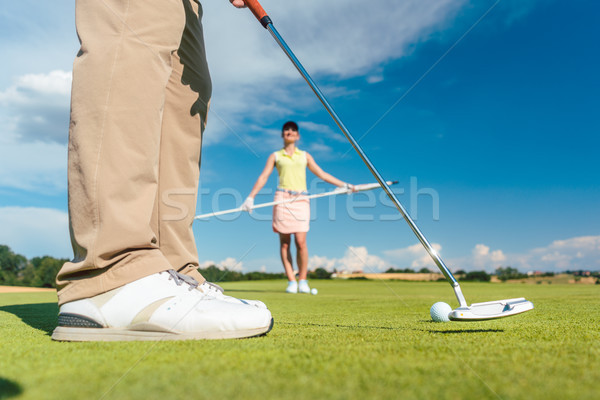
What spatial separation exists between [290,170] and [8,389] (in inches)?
245

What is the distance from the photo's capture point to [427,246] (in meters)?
1.88

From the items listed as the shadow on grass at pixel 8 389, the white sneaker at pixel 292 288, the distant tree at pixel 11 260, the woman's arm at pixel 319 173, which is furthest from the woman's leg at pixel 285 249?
the distant tree at pixel 11 260

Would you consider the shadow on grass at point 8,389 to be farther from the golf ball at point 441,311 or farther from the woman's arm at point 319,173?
the woman's arm at point 319,173

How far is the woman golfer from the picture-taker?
667cm

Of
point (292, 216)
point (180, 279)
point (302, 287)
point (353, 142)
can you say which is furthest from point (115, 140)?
point (292, 216)

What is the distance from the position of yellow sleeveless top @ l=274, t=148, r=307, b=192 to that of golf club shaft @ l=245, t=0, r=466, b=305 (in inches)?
180

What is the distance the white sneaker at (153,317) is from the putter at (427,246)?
2.57ft

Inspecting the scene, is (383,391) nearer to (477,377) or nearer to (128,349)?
(477,377)

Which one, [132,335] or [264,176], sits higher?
[264,176]

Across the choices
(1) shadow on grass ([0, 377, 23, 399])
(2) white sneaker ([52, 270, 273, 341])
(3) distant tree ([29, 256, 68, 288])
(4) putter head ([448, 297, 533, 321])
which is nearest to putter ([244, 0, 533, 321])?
(4) putter head ([448, 297, 533, 321])

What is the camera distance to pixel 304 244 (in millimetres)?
6652

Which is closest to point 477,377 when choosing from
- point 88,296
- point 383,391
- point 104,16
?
point 383,391

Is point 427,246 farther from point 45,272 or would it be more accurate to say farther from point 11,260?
point 11,260

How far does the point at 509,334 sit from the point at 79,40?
73.3 inches
